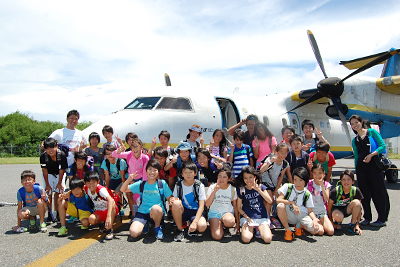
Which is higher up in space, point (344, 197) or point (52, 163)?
point (52, 163)

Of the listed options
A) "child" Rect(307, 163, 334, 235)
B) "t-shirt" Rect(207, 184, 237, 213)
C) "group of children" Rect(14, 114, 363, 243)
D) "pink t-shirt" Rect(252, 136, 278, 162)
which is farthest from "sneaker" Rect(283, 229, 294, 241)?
"pink t-shirt" Rect(252, 136, 278, 162)

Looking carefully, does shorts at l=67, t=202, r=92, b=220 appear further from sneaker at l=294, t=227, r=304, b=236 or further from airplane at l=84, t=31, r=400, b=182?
sneaker at l=294, t=227, r=304, b=236

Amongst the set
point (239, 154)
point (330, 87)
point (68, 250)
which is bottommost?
point (68, 250)

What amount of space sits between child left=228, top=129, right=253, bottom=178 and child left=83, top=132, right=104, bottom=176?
101 inches

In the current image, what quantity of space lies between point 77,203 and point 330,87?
8667 mm

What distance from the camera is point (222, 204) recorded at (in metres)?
4.60

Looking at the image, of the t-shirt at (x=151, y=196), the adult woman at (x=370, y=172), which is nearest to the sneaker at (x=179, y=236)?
the t-shirt at (x=151, y=196)

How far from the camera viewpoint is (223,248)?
3.82m

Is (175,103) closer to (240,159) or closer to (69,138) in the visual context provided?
(69,138)

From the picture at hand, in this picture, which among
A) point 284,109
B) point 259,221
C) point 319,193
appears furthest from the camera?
point 284,109

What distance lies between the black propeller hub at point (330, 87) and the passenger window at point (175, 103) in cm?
486

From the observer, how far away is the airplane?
25.0ft

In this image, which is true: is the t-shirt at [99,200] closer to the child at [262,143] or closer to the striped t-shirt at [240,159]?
the striped t-shirt at [240,159]

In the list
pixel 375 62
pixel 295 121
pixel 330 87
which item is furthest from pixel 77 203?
pixel 375 62
